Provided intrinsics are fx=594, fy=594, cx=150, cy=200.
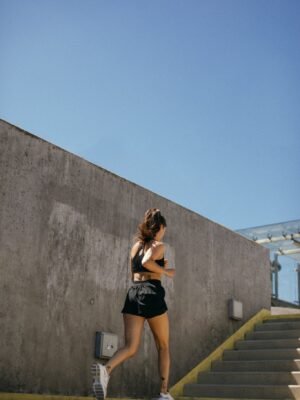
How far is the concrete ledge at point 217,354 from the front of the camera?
7012 mm

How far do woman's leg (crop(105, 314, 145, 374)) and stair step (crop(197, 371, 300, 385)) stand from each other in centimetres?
246

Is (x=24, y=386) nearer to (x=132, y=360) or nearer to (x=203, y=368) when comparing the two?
(x=132, y=360)

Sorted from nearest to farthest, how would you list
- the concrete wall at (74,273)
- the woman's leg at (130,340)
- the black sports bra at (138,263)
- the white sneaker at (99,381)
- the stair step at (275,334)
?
1. the white sneaker at (99,381)
2. the woman's leg at (130,340)
3. the black sports bra at (138,263)
4. the concrete wall at (74,273)
5. the stair step at (275,334)

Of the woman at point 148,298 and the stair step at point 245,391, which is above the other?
the woman at point 148,298

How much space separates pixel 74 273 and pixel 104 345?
31.7 inches

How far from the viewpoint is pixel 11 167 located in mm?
5594

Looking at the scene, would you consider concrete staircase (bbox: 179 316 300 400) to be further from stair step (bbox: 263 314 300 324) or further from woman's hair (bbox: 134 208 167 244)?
woman's hair (bbox: 134 208 167 244)

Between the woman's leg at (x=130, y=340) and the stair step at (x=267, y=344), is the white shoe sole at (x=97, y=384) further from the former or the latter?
the stair step at (x=267, y=344)

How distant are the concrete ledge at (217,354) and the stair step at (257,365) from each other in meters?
0.11

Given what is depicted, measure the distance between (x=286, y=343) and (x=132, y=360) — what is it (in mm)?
2103

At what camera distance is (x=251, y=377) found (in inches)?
265

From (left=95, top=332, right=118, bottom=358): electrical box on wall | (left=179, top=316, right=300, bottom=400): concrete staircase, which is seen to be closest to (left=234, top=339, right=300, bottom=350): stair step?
(left=179, top=316, right=300, bottom=400): concrete staircase

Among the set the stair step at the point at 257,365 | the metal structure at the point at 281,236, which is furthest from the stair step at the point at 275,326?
the metal structure at the point at 281,236

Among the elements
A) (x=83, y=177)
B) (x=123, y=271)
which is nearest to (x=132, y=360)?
(x=123, y=271)
